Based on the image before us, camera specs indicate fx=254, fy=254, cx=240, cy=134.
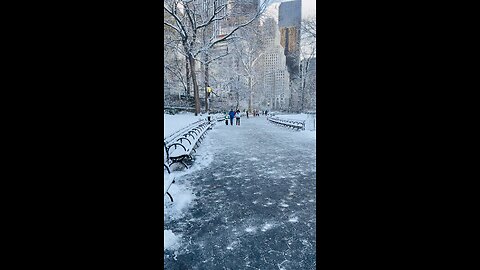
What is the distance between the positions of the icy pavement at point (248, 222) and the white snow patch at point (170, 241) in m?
0.05

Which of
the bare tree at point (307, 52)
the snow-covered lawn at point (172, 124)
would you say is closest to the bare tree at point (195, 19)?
the snow-covered lawn at point (172, 124)

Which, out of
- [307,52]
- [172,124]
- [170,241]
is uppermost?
[307,52]

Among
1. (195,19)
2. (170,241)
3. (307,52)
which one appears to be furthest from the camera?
(307,52)

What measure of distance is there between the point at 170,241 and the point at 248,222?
0.98 metres

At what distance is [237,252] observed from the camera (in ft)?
8.44

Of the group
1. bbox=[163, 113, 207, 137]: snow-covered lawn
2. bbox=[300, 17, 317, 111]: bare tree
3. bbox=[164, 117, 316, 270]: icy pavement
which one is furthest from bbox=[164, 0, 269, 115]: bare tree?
bbox=[164, 117, 316, 270]: icy pavement

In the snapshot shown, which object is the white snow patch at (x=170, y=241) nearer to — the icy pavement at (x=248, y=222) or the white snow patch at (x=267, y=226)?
the icy pavement at (x=248, y=222)

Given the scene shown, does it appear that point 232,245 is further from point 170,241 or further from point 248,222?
point 170,241

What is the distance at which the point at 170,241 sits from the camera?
2.81 meters

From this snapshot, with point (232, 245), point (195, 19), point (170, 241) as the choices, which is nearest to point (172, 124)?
point (170, 241)

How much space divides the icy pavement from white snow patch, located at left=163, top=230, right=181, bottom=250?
0.05 m
